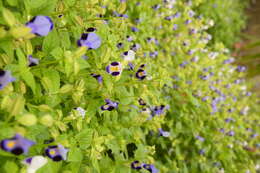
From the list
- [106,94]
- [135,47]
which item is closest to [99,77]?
[106,94]

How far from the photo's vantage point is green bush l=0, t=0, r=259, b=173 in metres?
0.84

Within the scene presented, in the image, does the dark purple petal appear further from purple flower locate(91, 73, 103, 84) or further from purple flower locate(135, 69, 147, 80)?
purple flower locate(135, 69, 147, 80)

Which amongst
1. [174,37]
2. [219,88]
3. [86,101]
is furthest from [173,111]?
[86,101]

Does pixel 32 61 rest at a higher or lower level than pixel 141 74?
higher

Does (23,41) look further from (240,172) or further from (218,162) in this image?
(240,172)

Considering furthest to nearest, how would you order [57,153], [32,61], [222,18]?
1. [222,18]
2. [32,61]
3. [57,153]

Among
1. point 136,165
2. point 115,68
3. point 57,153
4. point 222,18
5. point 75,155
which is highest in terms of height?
point 115,68

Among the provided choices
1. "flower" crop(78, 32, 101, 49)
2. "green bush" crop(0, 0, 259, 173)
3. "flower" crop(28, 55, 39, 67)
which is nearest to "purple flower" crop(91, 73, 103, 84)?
"green bush" crop(0, 0, 259, 173)

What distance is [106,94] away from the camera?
1.11 metres

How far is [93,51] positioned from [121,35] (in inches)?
14.2

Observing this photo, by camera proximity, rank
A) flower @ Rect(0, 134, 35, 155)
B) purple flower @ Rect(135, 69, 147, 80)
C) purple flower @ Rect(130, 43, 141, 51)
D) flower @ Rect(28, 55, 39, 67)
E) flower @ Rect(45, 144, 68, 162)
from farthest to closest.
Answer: purple flower @ Rect(130, 43, 141, 51), purple flower @ Rect(135, 69, 147, 80), flower @ Rect(28, 55, 39, 67), flower @ Rect(45, 144, 68, 162), flower @ Rect(0, 134, 35, 155)

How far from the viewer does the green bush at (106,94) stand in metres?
0.84

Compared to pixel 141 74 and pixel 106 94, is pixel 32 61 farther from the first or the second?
pixel 141 74

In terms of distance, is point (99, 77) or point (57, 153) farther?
point (99, 77)
